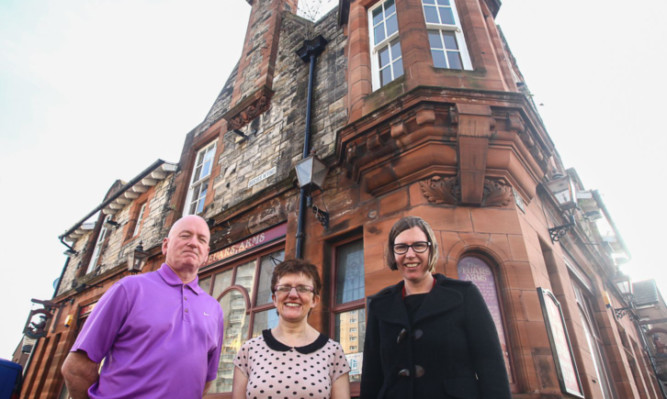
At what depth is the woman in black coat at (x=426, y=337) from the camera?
5.81 ft

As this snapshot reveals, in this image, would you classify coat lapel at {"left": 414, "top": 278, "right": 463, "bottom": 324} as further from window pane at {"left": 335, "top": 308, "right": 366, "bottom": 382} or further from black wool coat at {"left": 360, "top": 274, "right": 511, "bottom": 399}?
window pane at {"left": 335, "top": 308, "right": 366, "bottom": 382}

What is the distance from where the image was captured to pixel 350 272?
5359 mm

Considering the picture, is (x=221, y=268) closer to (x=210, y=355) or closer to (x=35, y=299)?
(x=210, y=355)

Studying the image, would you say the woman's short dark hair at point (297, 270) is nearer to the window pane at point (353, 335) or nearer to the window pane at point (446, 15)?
the window pane at point (353, 335)

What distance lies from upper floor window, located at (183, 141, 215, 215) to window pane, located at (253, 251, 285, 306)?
376 centimetres

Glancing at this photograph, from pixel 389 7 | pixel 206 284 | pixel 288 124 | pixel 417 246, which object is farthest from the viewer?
pixel 288 124

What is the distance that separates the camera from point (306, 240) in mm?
5879

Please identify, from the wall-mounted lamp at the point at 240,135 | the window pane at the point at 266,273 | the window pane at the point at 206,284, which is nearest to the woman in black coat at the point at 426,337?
the window pane at the point at 266,273

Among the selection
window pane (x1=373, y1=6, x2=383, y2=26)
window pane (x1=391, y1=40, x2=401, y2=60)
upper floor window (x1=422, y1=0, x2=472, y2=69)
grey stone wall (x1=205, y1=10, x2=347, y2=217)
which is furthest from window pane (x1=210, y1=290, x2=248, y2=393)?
window pane (x1=373, y1=6, x2=383, y2=26)

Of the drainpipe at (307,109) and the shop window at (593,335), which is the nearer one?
the drainpipe at (307,109)

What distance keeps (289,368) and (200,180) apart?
30.0 ft

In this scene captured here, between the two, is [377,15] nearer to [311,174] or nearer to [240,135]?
[311,174]

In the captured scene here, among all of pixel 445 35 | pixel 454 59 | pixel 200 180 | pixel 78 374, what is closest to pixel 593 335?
pixel 454 59

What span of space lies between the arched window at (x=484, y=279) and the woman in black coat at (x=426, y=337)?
2.22 m
